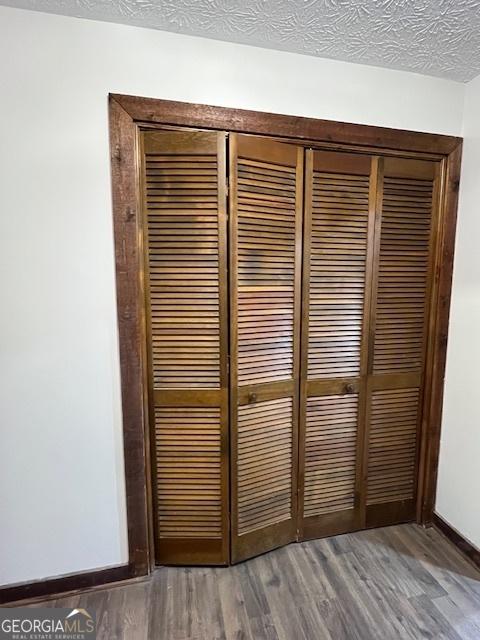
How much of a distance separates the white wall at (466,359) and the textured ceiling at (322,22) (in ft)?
1.31

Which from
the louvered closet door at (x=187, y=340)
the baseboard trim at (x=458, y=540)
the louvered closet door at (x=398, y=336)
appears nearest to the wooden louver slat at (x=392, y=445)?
the louvered closet door at (x=398, y=336)

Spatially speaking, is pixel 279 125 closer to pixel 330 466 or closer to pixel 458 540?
pixel 330 466

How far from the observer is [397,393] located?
1.64 metres

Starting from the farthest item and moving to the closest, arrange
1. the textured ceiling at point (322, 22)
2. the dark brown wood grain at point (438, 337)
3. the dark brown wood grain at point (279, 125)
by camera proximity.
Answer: the dark brown wood grain at point (438, 337)
the dark brown wood grain at point (279, 125)
the textured ceiling at point (322, 22)

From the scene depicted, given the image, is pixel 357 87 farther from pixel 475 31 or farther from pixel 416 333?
pixel 416 333

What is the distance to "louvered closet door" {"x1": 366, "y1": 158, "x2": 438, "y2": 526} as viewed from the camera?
59.8 inches

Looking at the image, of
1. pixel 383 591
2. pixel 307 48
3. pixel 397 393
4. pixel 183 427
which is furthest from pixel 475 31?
pixel 383 591

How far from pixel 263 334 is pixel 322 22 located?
113 cm

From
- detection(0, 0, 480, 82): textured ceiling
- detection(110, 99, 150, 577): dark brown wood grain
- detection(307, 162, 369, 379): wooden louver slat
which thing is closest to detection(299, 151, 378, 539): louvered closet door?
detection(307, 162, 369, 379): wooden louver slat

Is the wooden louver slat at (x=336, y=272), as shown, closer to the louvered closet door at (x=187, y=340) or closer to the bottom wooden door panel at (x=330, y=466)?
the bottom wooden door panel at (x=330, y=466)

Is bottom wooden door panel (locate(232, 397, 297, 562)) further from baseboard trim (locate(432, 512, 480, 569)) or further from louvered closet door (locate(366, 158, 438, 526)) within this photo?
baseboard trim (locate(432, 512, 480, 569))

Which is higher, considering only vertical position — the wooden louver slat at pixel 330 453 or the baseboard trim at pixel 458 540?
the wooden louver slat at pixel 330 453

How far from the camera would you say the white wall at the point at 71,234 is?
45.6 inches

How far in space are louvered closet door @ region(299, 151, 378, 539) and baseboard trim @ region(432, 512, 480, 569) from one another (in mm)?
425
